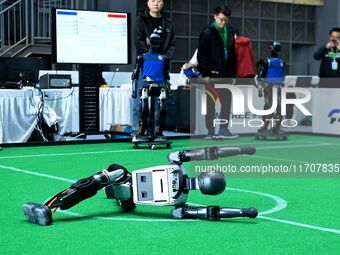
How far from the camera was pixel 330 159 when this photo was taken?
8477 millimetres

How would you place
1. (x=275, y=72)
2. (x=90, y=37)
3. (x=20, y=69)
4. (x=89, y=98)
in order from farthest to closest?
(x=275, y=72)
(x=89, y=98)
(x=90, y=37)
(x=20, y=69)

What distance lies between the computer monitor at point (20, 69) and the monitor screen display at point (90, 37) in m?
0.36

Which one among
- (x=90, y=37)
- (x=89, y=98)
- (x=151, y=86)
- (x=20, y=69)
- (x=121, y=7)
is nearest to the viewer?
(x=151, y=86)

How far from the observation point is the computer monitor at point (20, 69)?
10.2 m

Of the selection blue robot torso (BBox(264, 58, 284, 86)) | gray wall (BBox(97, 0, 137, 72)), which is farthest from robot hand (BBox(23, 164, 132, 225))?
gray wall (BBox(97, 0, 137, 72))

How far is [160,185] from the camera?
4355 mm

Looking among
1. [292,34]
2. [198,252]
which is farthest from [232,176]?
[292,34]

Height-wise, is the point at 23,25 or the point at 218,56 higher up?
the point at 23,25

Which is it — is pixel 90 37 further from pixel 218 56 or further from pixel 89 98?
pixel 218 56

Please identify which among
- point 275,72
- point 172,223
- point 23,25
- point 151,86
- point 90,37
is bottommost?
point 172,223

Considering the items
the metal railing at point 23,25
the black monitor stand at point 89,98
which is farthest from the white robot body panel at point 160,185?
the metal railing at point 23,25

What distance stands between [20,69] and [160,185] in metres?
6.44

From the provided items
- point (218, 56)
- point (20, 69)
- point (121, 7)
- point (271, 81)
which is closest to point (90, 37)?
point (20, 69)

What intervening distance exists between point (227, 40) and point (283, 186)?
5.21m
